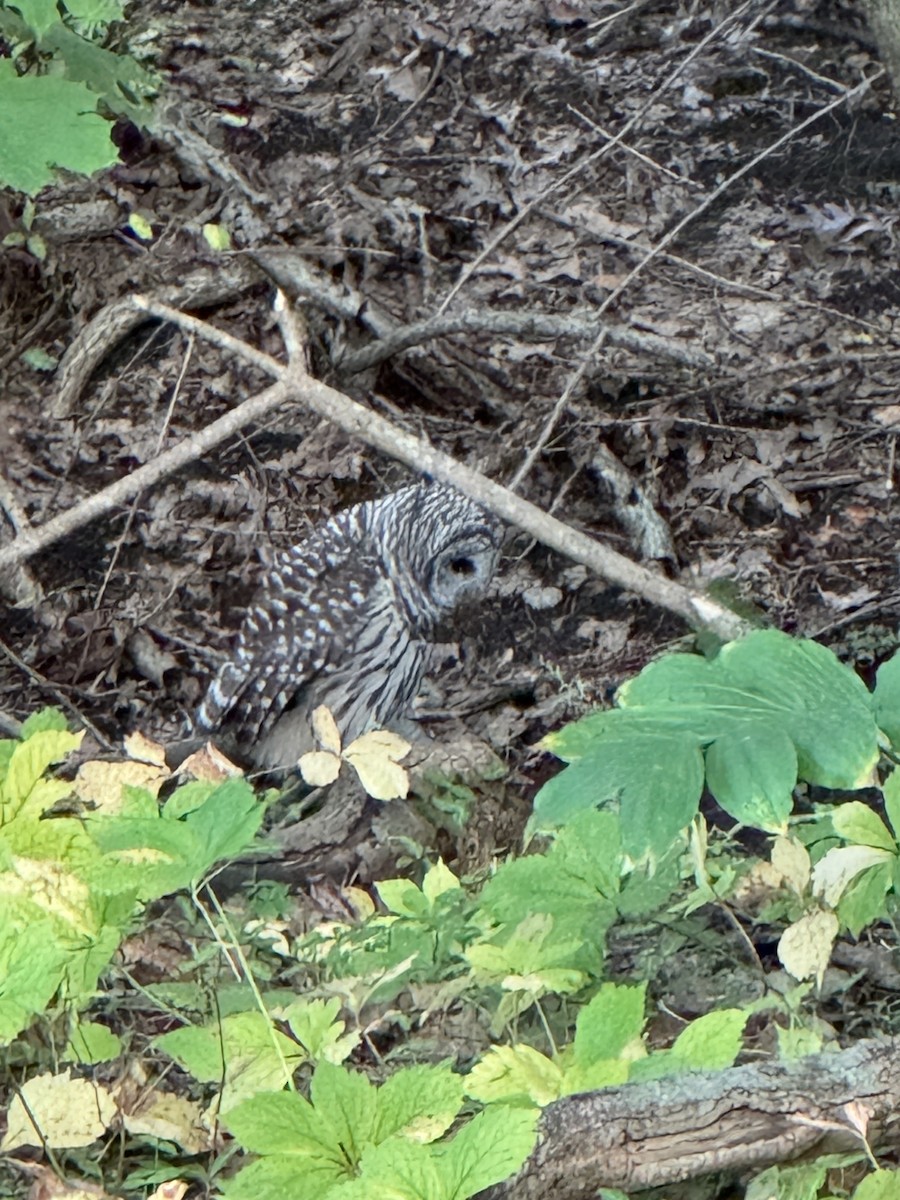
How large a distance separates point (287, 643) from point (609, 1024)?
6.10 ft

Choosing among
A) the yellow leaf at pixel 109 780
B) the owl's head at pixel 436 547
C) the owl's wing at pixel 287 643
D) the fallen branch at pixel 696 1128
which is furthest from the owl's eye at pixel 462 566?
the fallen branch at pixel 696 1128

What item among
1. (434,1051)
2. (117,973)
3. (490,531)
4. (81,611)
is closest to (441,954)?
(434,1051)

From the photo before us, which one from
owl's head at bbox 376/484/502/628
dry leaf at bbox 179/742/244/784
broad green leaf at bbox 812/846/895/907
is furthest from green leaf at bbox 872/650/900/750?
owl's head at bbox 376/484/502/628

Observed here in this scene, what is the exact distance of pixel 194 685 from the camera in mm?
3381

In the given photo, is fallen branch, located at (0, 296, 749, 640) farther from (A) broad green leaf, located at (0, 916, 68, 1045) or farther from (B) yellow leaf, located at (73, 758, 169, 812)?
(A) broad green leaf, located at (0, 916, 68, 1045)

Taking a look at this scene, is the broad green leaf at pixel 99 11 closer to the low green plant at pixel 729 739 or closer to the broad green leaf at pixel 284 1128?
the low green plant at pixel 729 739

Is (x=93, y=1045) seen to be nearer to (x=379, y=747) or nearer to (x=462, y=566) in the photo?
(x=379, y=747)

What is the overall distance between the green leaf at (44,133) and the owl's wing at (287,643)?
119 cm

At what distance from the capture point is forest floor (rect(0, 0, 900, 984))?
3.40m

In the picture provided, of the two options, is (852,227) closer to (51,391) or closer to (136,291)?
(136,291)

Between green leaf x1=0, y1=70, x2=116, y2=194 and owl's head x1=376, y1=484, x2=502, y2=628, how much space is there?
42.7 inches

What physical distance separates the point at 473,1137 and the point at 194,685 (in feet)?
8.15

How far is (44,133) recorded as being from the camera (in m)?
2.20

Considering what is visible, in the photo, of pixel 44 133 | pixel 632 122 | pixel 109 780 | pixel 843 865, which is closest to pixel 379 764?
pixel 109 780
